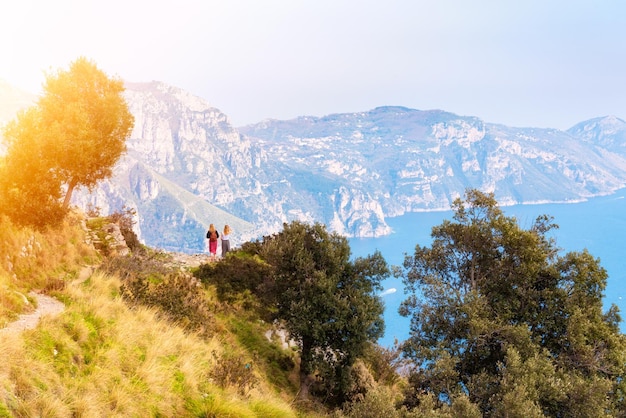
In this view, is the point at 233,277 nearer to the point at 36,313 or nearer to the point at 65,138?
the point at 65,138

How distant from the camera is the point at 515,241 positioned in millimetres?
20984

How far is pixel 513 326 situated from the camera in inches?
753

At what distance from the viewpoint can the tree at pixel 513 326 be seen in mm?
17156

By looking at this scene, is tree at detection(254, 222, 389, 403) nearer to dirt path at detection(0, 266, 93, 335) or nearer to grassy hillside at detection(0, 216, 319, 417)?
grassy hillside at detection(0, 216, 319, 417)

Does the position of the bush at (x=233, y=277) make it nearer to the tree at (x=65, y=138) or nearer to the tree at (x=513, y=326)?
the tree at (x=65, y=138)

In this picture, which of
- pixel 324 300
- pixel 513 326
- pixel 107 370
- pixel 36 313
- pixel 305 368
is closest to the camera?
pixel 107 370

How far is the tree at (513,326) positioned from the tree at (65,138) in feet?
61.3

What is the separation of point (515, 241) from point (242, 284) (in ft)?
52.1

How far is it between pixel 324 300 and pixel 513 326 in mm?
8920

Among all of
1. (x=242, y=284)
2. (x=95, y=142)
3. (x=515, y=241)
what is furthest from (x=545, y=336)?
(x=95, y=142)

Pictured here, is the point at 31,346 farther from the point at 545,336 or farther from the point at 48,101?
the point at 545,336

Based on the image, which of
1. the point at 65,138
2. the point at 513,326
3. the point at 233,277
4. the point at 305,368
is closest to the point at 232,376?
the point at 305,368

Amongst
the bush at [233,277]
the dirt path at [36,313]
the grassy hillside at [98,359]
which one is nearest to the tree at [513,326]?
the bush at [233,277]

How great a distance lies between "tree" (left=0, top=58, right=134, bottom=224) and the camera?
19672 mm
